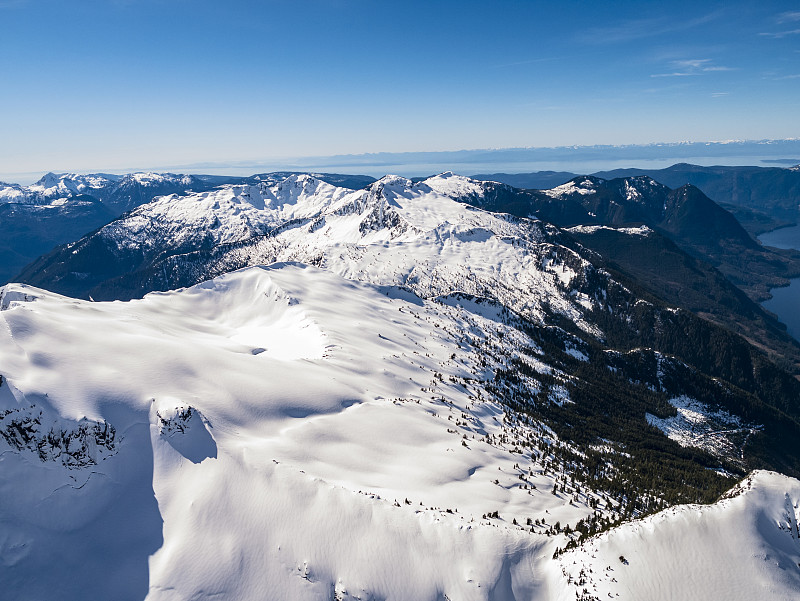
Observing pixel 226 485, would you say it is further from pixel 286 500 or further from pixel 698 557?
pixel 698 557

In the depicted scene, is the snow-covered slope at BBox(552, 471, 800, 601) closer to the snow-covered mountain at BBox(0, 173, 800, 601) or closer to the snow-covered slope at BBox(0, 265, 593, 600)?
the snow-covered mountain at BBox(0, 173, 800, 601)

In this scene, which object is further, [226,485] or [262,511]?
[226,485]

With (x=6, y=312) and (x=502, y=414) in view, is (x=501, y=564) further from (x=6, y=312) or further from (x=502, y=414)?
(x=6, y=312)

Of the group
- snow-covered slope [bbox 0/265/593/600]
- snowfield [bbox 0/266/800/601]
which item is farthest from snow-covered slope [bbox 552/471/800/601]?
snow-covered slope [bbox 0/265/593/600]

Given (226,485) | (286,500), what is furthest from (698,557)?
(226,485)

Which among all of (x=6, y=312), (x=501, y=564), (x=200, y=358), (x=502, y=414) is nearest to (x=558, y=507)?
(x=501, y=564)

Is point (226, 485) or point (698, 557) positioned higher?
point (226, 485)

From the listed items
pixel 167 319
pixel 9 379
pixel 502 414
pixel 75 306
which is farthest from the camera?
Result: pixel 167 319

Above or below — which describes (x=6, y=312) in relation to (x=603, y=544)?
above

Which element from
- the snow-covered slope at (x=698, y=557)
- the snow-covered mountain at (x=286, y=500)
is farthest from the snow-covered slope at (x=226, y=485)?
the snow-covered slope at (x=698, y=557)

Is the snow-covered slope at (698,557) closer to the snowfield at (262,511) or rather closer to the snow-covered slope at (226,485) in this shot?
the snowfield at (262,511)

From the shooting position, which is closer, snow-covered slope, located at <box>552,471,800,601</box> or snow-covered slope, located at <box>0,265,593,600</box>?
snow-covered slope, located at <box>552,471,800,601</box>
